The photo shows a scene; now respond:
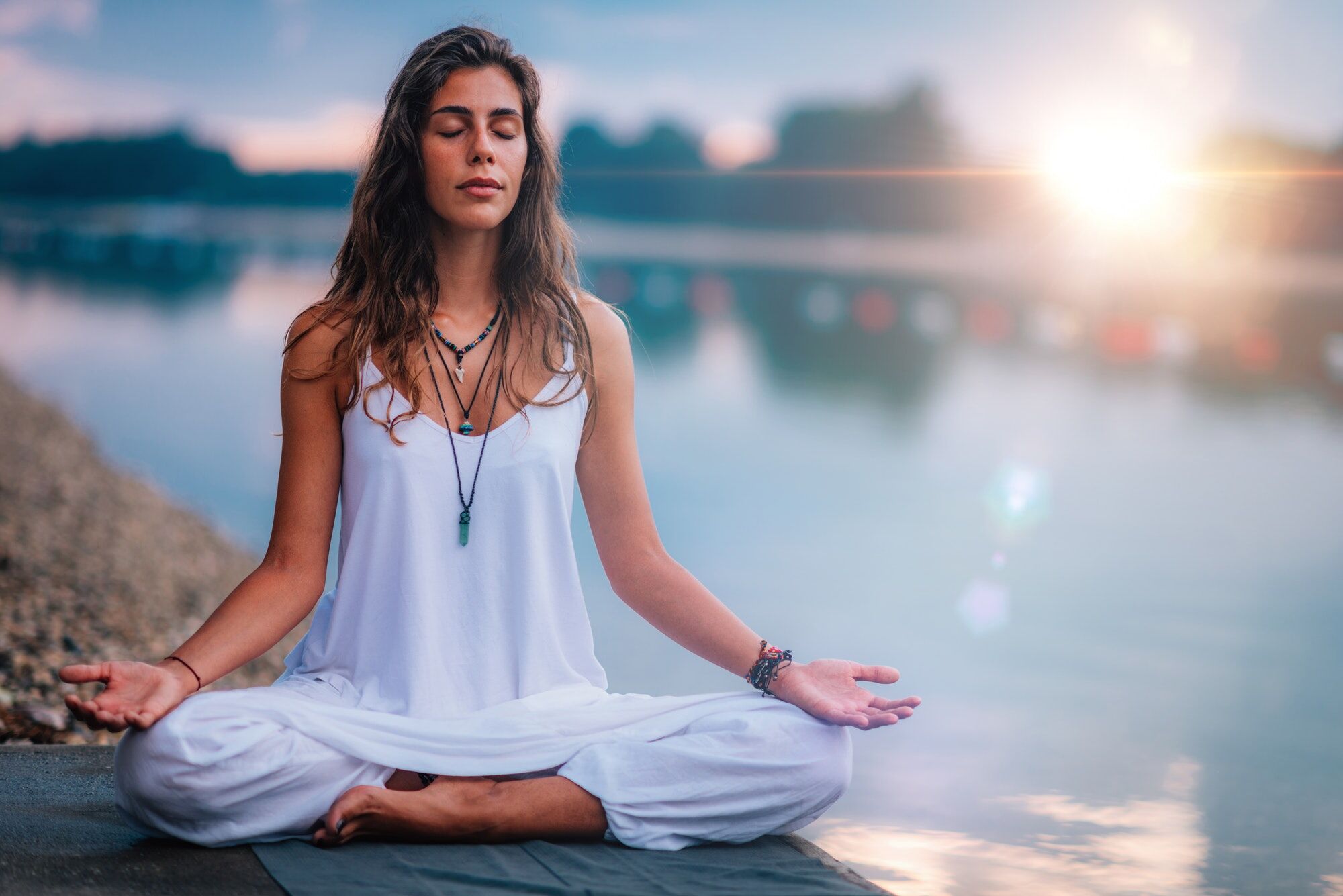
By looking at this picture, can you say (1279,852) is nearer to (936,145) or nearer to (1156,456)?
(1156,456)

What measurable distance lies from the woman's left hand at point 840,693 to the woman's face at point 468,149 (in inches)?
33.3

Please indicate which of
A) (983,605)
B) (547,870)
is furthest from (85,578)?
(983,605)

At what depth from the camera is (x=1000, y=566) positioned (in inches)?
331

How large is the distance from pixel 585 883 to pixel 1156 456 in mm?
12456

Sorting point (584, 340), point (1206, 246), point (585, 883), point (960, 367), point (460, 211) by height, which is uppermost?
point (1206, 246)

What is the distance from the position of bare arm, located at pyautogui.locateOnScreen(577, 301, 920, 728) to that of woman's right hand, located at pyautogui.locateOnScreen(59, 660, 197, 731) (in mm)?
659

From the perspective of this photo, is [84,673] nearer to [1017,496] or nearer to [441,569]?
[441,569]

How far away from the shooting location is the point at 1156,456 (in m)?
13.2

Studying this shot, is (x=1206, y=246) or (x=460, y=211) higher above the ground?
(x=1206, y=246)

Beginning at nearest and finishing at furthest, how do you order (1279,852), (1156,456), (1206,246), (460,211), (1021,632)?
(460,211) < (1279,852) < (1021,632) < (1156,456) < (1206,246)

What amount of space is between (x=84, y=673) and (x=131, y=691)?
0.09m

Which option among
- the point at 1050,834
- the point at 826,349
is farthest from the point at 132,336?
the point at 1050,834

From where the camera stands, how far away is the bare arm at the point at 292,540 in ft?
6.17

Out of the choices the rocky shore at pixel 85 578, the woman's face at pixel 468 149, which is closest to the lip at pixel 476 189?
the woman's face at pixel 468 149
